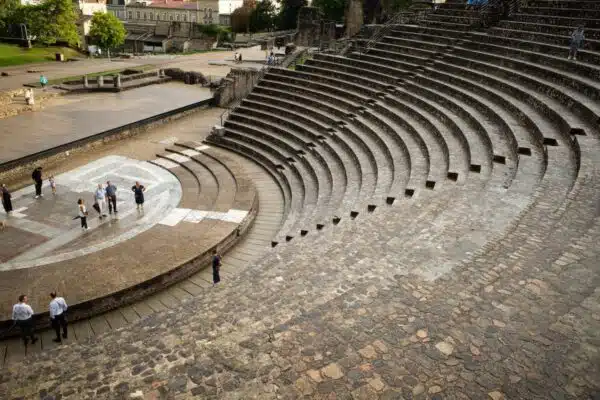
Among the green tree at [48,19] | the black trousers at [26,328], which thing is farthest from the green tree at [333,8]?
the black trousers at [26,328]

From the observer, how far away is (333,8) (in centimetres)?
3884

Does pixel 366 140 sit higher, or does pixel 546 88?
pixel 546 88

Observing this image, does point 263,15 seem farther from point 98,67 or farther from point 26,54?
point 26,54

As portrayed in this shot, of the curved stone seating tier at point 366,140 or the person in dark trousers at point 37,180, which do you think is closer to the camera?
the curved stone seating tier at point 366,140

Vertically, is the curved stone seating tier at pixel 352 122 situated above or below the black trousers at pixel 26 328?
above

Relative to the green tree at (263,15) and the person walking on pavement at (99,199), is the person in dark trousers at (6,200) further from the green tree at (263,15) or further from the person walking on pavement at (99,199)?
the green tree at (263,15)

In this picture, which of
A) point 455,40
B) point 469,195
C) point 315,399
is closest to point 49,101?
point 455,40

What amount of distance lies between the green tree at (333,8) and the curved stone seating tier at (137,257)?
2879 cm

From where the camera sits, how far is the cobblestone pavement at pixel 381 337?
15.1 feet

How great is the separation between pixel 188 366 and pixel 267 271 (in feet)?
10.4

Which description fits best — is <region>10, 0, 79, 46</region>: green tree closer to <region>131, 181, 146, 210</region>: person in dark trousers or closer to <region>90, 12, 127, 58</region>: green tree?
<region>90, 12, 127, 58</region>: green tree

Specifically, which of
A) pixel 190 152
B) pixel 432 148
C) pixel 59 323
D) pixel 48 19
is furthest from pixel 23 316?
pixel 48 19

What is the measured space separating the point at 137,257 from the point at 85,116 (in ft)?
46.1

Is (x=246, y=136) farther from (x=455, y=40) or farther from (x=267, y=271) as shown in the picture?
(x=267, y=271)
